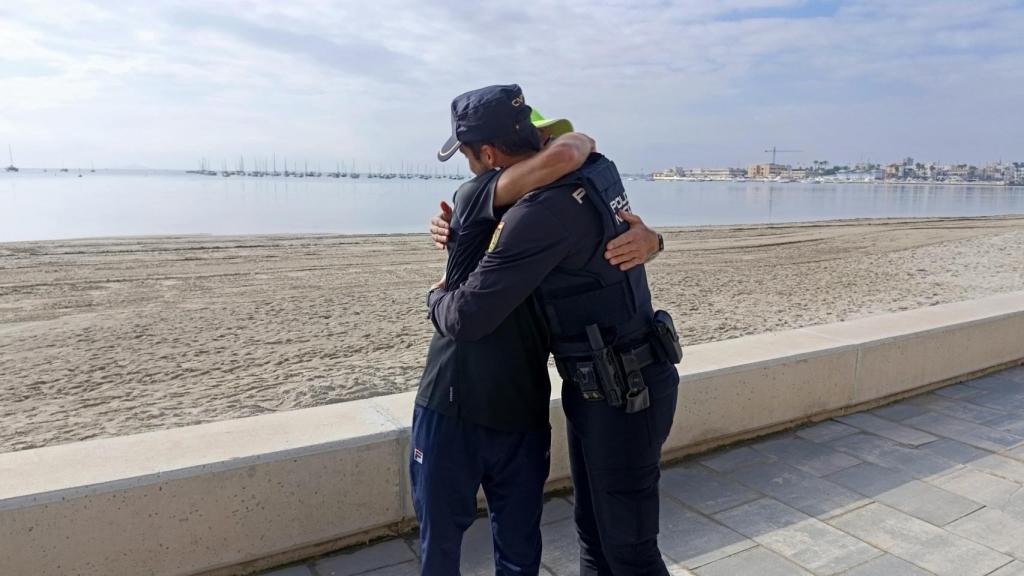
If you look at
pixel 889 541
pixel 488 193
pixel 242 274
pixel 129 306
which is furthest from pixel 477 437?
pixel 242 274

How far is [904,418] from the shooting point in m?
4.62

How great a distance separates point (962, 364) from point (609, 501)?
437cm

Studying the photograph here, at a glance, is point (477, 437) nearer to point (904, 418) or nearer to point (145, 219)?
point (904, 418)

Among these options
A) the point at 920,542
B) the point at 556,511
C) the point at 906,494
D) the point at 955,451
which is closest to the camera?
the point at 920,542

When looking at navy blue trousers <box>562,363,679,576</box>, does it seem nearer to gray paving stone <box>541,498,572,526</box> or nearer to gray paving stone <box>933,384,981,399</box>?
gray paving stone <box>541,498,572,526</box>

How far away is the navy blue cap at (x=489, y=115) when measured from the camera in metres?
2.05

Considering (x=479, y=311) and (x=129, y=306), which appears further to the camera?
(x=129, y=306)

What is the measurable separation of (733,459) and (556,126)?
2.45 metres

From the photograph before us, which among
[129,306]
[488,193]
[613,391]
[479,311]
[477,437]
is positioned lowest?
[129,306]

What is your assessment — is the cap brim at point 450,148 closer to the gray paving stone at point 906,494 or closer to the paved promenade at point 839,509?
the paved promenade at point 839,509

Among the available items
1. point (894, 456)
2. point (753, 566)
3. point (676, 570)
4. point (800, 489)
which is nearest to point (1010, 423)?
point (894, 456)

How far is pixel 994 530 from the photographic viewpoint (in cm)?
319

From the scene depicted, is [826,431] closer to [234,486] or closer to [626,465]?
[626,465]

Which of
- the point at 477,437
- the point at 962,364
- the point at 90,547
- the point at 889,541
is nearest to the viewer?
the point at 477,437
